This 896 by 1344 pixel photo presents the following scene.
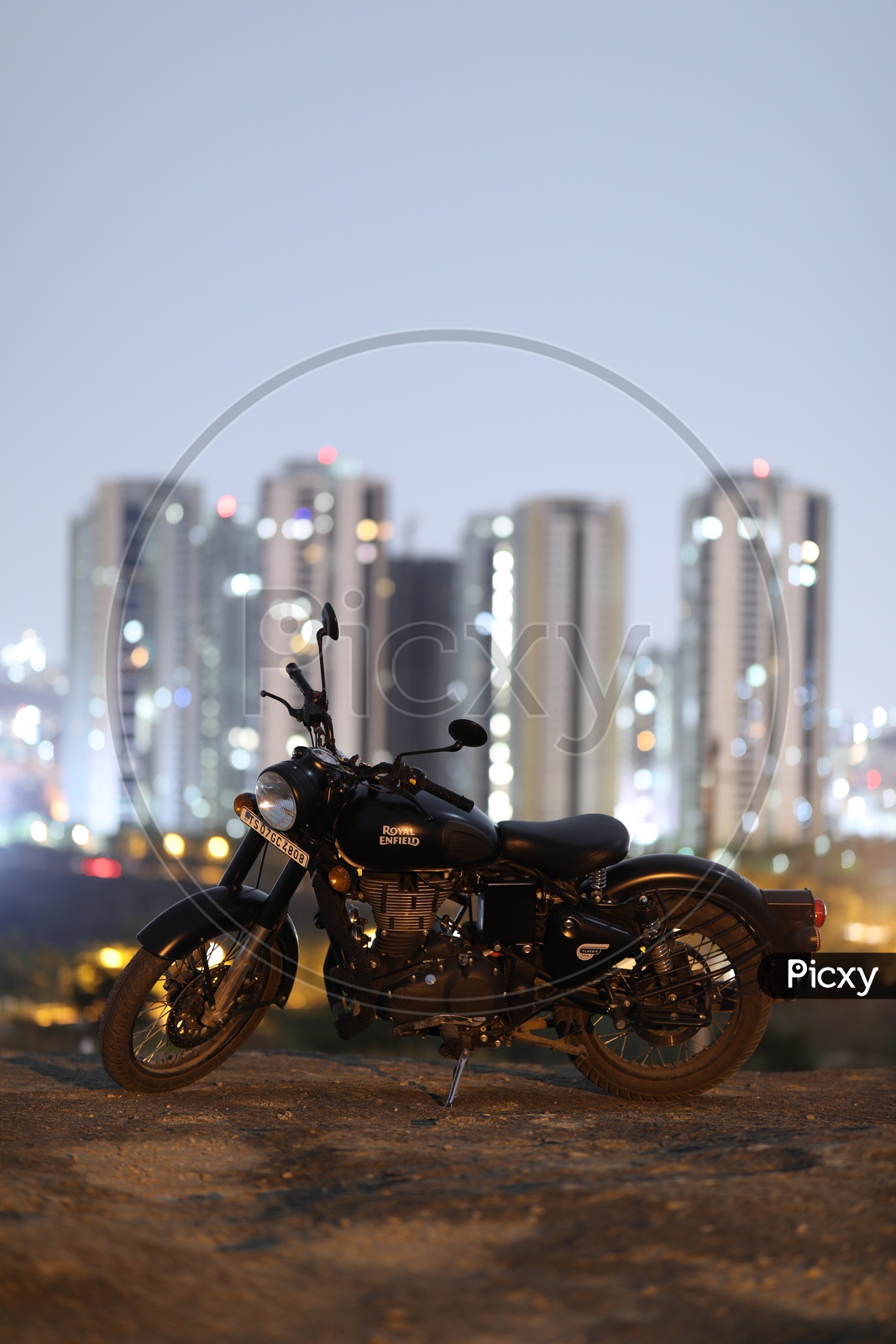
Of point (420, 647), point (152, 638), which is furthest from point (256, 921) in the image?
point (152, 638)

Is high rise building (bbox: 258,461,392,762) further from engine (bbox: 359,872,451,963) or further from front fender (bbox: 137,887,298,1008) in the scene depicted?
engine (bbox: 359,872,451,963)

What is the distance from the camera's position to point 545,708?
6291 cm

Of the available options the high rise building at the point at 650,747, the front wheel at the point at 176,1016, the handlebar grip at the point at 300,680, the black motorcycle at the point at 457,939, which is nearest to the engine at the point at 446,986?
the black motorcycle at the point at 457,939

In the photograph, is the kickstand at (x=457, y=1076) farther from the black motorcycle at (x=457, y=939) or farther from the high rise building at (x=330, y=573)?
the high rise building at (x=330, y=573)

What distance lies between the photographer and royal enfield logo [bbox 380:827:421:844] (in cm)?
414

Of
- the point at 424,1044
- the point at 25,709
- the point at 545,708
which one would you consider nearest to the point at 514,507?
the point at 545,708

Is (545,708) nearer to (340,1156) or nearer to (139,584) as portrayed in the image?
(139,584)

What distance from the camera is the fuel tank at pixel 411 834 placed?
4.15 m

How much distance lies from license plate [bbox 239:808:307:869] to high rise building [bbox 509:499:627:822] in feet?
170

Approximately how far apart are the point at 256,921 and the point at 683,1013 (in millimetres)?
1560

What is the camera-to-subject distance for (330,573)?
2108 inches

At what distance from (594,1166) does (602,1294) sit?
0.87 m

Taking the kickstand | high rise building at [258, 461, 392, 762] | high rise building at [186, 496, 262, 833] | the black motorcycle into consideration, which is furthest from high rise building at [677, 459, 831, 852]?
the kickstand

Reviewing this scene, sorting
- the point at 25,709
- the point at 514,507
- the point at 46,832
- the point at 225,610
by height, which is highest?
the point at 514,507
